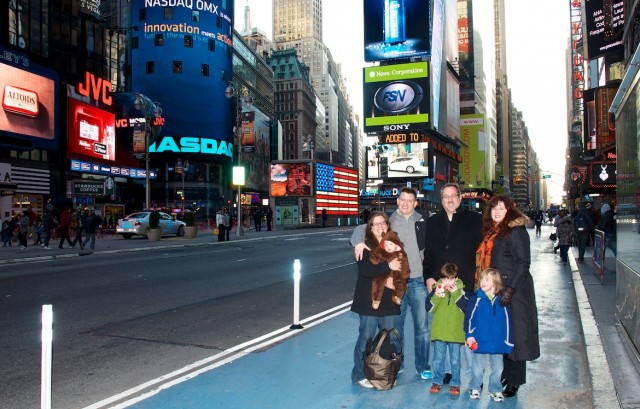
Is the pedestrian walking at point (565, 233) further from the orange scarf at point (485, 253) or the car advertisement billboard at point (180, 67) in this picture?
the car advertisement billboard at point (180, 67)

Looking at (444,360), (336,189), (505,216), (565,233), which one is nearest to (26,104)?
(336,189)

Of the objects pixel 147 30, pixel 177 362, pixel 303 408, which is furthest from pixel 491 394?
pixel 147 30

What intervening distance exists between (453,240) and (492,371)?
1.27 metres

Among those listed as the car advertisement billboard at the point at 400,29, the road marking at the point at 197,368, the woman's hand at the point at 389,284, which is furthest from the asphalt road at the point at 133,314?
the car advertisement billboard at the point at 400,29

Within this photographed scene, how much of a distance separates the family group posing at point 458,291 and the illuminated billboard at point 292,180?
4915cm

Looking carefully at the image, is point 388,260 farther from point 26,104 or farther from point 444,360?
point 26,104

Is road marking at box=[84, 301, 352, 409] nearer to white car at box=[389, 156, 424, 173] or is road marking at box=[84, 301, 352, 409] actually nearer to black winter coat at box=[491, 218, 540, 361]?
black winter coat at box=[491, 218, 540, 361]

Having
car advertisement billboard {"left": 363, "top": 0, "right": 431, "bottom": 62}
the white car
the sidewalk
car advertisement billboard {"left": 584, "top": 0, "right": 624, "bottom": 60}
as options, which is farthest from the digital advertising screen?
car advertisement billboard {"left": 363, "top": 0, "right": 431, "bottom": 62}

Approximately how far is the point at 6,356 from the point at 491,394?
5501mm

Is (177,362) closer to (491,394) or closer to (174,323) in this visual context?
(174,323)

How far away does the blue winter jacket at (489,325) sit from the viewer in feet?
16.2

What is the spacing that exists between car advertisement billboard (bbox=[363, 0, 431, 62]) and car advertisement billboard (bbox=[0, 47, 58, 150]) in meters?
67.0

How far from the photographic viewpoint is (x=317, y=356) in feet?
21.9

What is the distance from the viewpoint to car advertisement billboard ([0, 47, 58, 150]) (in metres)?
37.2
